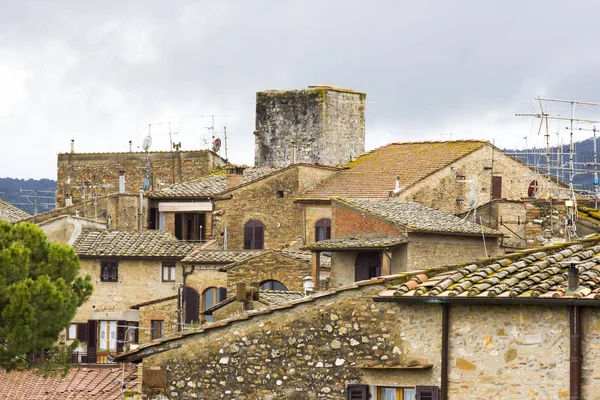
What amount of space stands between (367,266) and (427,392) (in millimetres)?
23761

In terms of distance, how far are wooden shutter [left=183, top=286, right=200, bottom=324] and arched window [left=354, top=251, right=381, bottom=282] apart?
43.2ft

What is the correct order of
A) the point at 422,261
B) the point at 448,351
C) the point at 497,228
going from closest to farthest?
the point at 448,351, the point at 422,261, the point at 497,228

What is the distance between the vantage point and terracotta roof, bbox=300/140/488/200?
200 ft

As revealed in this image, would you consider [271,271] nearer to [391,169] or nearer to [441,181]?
[441,181]

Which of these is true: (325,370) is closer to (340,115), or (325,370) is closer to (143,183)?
(340,115)

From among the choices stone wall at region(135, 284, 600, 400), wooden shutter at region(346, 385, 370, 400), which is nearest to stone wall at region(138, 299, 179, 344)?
stone wall at region(135, 284, 600, 400)

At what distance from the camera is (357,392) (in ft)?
76.1

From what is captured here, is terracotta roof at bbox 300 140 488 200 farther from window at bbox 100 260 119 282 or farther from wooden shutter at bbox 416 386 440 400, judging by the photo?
wooden shutter at bbox 416 386 440 400

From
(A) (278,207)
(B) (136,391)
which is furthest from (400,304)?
(A) (278,207)

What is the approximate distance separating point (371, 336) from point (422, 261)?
22.6 m

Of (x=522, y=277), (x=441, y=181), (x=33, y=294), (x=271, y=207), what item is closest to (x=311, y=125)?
(x=271, y=207)

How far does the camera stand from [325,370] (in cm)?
2345

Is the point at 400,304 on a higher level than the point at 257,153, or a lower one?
lower

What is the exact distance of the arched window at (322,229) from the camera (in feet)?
194
